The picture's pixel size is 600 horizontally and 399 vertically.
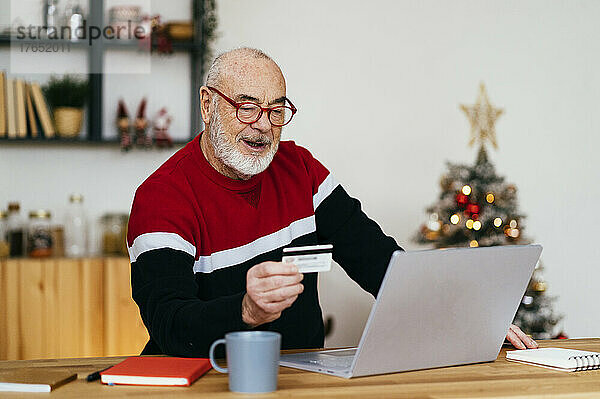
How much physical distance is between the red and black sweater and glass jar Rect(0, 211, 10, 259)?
64.0 inches

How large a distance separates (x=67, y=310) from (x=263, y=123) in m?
1.77

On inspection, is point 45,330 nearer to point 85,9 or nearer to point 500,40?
point 85,9

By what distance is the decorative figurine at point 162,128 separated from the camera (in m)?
3.52

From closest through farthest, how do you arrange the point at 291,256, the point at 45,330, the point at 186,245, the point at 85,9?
the point at 291,256 < the point at 186,245 < the point at 45,330 < the point at 85,9

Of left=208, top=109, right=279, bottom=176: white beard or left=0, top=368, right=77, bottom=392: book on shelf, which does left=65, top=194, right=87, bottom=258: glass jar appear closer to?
left=208, top=109, right=279, bottom=176: white beard

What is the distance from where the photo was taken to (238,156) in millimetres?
1933

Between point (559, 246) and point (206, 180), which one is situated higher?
point (206, 180)

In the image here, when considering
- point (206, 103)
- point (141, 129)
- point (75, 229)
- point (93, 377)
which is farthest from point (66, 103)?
point (93, 377)

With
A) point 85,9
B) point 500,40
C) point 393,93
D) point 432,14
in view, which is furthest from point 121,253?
point 500,40

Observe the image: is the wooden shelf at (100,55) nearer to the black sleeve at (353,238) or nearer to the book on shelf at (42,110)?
the book on shelf at (42,110)

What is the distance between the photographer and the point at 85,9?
3525mm

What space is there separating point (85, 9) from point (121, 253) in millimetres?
1171

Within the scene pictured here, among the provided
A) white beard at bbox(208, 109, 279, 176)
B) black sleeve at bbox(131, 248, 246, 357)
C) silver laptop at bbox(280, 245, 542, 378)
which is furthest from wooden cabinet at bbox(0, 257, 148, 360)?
silver laptop at bbox(280, 245, 542, 378)

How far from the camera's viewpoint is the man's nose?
1935 millimetres
